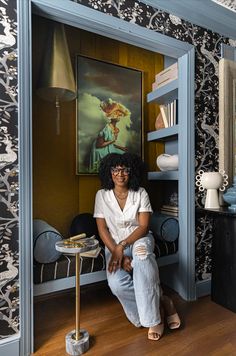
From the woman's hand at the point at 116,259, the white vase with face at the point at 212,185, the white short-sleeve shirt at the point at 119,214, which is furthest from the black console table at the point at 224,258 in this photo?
the woman's hand at the point at 116,259

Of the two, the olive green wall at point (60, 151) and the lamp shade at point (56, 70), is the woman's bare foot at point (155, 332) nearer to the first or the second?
the olive green wall at point (60, 151)

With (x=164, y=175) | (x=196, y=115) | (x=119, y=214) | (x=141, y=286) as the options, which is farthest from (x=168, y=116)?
(x=141, y=286)

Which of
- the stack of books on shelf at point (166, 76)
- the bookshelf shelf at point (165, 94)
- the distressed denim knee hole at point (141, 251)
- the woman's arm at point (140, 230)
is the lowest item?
the distressed denim knee hole at point (141, 251)

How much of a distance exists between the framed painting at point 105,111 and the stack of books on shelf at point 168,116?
0.83 feet

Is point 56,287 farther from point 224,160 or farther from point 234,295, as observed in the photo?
point 224,160

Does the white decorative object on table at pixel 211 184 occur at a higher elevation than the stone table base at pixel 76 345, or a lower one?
higher

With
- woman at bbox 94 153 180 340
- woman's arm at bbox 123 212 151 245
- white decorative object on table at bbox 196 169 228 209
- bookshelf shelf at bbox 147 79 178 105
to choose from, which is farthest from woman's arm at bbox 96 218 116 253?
bookshelf shelf at bbox 147 79 178 105

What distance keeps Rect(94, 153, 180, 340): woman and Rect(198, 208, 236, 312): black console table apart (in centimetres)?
56

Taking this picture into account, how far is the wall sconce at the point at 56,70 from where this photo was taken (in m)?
2.12

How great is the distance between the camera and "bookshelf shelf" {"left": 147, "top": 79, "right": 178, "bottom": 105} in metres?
2.44

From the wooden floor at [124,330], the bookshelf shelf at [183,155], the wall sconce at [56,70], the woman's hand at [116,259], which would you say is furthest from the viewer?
the bookshelf shelf at [183,155]

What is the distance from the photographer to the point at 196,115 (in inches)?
91.9

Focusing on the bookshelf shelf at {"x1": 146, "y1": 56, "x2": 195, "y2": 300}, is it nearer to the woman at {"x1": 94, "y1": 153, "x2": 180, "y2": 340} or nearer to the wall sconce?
the woman at {"x1": 94, "y1": 153, "x2": 180, "y2": 340}

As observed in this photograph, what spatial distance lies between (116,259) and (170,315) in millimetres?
565
